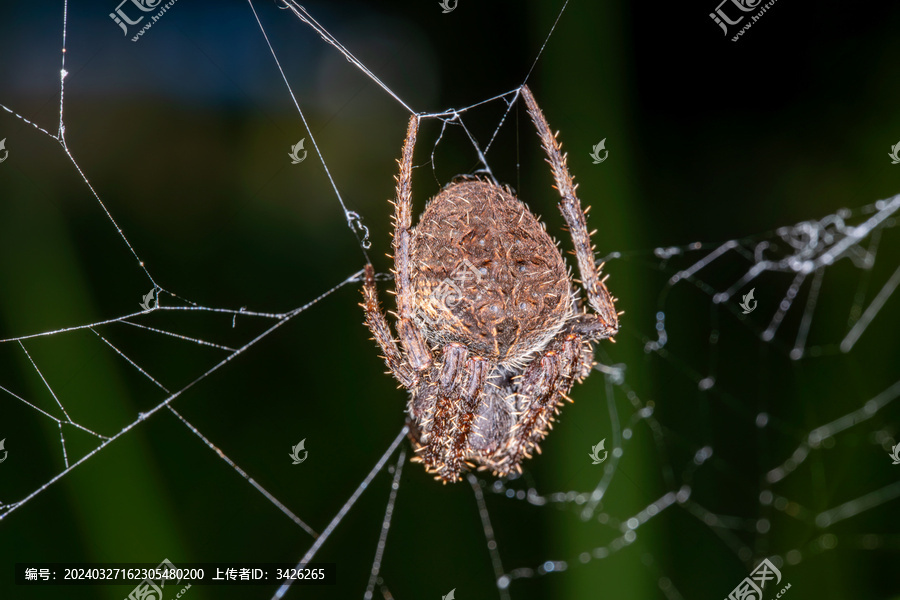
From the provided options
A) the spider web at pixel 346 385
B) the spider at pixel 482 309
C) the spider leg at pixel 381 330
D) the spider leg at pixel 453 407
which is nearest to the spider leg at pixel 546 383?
the spider at pixel 482 309

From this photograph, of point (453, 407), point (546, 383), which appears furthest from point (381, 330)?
point (546, 383)

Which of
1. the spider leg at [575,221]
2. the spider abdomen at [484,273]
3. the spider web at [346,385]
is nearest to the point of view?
the spider abdomen at [484,273]

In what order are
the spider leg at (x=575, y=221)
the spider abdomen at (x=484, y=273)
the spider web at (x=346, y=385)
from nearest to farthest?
the spider abdomen at (x=484, y=273) < the spider leg at (x=575, y=221) < the spider web at (x=346, y=385)

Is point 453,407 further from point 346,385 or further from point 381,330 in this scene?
point 346,385

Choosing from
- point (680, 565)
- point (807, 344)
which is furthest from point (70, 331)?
point (807, 344)

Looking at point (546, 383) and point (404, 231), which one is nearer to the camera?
point (404, 231)

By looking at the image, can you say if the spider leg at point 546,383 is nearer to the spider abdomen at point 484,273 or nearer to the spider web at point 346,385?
the spider abdomen at point 484,273

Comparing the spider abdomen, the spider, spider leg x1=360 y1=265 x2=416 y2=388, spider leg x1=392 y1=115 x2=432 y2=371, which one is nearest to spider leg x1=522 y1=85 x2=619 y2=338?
the spider
